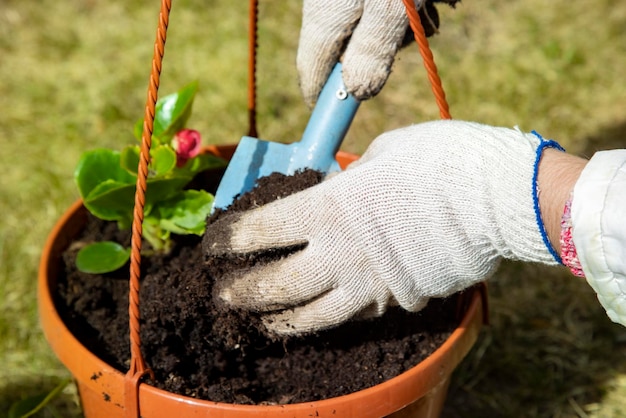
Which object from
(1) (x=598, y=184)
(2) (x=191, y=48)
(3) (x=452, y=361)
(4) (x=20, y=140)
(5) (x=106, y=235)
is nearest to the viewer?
(1) (x=598, y=184)

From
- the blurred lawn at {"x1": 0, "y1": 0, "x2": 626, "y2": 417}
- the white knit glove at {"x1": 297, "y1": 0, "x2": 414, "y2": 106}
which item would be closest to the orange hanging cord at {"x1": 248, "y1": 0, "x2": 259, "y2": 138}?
the white knit glove at {"x1": 297, "y1": 0, "x2": 414, "y2": 106}

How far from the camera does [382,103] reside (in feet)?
7.93

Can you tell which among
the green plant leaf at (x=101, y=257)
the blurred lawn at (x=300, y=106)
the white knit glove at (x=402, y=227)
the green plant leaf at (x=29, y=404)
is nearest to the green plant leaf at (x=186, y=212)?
the green plant leaf at (x=101, y=257)

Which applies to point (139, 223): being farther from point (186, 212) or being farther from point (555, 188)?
point (555, 188)

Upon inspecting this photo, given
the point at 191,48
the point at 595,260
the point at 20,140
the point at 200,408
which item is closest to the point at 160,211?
the point at 200,408

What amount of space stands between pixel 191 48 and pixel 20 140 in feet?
2.53

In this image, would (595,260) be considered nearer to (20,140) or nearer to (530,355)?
(530,355)

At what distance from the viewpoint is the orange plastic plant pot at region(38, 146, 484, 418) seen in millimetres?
938

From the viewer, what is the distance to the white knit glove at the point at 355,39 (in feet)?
3.54

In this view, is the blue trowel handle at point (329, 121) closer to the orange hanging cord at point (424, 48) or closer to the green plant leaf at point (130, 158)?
the orange hanging cord at point (424, 48)

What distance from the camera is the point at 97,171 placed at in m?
1.22

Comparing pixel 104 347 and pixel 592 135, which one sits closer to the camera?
pixel 104 347

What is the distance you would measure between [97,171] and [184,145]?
165 mm

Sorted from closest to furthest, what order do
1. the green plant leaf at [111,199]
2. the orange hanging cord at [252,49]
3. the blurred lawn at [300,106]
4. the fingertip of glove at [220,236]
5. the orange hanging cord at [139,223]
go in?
the orange hanging cord at [139,223] → the fingertip of glove at [220,236] → the green plant leaf at [111,199] → the orange hanging cord at [252,49] → the blurred lawn at [300,106]
